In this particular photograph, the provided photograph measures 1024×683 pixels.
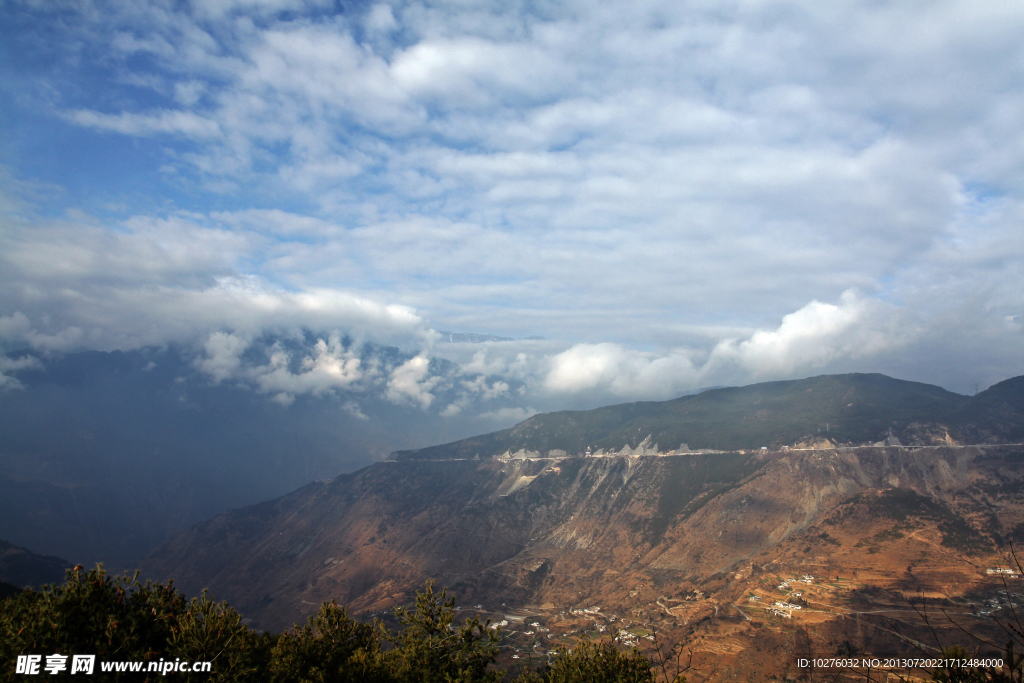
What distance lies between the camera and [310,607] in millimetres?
157625

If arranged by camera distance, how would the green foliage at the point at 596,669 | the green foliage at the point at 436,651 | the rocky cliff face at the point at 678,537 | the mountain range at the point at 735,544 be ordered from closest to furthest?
the green foliage at the point at 596,669
the green foliage at the point at 436,651
the mountain range at the point at 735,544
the rocky cliff face at the point at 678,537

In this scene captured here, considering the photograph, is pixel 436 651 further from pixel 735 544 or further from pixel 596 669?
pixel 735 544

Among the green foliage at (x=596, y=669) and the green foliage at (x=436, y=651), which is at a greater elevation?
the green foliage at (x=436, y=651)

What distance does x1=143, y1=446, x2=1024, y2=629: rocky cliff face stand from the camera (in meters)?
107

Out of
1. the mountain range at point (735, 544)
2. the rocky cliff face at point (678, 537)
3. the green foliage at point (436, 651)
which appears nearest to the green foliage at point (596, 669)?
the green foliage at point (436, 651)

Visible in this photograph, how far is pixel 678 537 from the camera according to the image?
465ft

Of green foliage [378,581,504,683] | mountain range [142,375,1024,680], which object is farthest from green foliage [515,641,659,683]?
mountain range [142,375,1024,680]

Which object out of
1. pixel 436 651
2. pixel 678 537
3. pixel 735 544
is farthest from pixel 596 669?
pixel 678 537

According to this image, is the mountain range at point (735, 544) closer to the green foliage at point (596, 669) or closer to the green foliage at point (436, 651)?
the green foliage at point (596, 669)

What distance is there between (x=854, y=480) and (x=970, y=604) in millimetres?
61043

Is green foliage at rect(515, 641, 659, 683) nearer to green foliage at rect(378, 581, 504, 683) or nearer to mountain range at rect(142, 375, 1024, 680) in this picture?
green foliage at rect(378, 581, 504, 683)

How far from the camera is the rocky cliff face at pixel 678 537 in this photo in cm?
10669

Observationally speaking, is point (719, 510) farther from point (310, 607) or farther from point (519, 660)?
point (310, 607)

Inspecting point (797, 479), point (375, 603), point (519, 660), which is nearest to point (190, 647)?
point (519, 660)
